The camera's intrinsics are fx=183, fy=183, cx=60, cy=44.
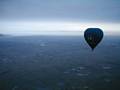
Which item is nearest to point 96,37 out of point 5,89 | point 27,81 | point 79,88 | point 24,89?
point 79,88

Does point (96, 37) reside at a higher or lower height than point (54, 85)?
higher

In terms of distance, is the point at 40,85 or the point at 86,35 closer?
the point at 86,35

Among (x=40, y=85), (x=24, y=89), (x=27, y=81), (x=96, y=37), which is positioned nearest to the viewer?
(x=96, y=37)

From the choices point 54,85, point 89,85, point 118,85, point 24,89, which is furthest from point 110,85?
point 24,89

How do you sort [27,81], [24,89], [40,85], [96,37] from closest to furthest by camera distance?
[96,37] → [24,89] → [40,85] → [27,81]

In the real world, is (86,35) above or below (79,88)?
above

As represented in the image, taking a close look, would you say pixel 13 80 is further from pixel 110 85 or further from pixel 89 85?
pixel 110 85

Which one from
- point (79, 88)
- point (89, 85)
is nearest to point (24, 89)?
point (79, 88)

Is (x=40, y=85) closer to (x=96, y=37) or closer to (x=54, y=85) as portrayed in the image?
(x=54, y=85)

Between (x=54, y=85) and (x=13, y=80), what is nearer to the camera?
(x=54, y=85)
